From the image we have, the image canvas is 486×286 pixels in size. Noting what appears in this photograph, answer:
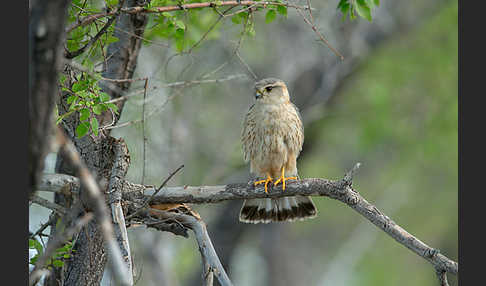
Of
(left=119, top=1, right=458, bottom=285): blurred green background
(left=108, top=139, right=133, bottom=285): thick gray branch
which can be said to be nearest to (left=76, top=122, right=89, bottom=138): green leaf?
(left=108, top=139, right=133, bottom=285): thick gray branch

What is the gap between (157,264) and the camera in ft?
28.0

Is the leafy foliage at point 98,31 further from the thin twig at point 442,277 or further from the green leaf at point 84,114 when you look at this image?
the thin twig at point 442,277

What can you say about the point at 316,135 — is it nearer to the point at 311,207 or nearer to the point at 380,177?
the point at 380,177

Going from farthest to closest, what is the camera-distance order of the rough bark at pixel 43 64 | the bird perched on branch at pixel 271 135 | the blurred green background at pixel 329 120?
1. the blurred green background at pixel 329 120
2. the bird perched on branch at pixel 271 135
3. the rough bark at pixel 43 64

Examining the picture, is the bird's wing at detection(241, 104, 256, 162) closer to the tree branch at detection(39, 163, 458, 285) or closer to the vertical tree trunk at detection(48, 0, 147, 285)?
the tree branch at detection(39, 163, 458, 285)

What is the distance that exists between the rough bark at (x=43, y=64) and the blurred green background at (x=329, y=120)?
4.65 metres

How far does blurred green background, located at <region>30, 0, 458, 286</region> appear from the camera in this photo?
29.2 feet

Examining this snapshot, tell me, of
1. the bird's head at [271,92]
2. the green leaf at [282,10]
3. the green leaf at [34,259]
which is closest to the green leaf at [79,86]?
the green leaf at [34,259]

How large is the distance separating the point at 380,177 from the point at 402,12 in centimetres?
467

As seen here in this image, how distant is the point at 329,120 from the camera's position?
34.2 feet

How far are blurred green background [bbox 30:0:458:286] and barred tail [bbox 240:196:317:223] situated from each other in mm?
2146

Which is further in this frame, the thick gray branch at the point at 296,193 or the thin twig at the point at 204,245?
the thick gray branch at the point at 296,193

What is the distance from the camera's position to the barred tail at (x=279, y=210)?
4621mm

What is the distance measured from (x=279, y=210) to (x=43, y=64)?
3.18 meters
